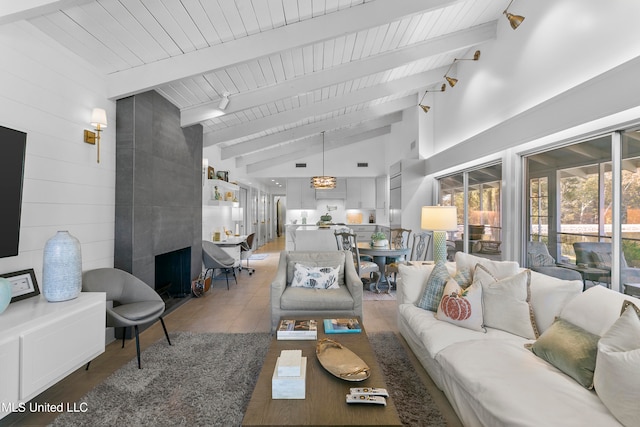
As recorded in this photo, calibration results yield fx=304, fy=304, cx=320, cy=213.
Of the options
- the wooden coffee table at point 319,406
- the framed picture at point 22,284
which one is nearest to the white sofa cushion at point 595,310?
the wooden coffee table at point 319,406

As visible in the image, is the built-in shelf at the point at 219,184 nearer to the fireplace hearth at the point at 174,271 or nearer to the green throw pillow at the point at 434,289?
the fireplace hearth at the point at 174,271

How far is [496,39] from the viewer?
3947 mm

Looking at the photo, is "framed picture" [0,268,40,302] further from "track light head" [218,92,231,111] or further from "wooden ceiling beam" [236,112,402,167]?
"wooden ceiling beam" [236,112,402,167]

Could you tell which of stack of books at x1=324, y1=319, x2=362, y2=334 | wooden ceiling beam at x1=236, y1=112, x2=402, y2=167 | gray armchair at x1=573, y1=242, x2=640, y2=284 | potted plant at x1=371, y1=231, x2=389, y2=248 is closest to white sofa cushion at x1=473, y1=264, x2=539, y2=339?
gray armchair at x1=573, y1=242, x2=640, y2=284

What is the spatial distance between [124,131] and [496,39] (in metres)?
4.61

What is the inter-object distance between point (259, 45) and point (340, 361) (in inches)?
111

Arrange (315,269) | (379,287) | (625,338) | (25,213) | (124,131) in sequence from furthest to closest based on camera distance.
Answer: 1. (379,287)
2. (315,269)
3. (124,131)
4. (25,213)
5. (625,338)

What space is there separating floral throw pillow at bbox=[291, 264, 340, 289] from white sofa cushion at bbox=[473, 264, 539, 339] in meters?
1.50

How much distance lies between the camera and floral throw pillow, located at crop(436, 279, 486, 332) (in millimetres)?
2303

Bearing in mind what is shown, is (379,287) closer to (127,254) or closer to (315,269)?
(315,269)

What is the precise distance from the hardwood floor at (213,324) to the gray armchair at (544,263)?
1734 mm

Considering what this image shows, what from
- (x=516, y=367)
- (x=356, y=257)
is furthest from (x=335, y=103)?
(x=516, y=367)

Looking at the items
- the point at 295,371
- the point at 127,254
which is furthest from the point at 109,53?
the point at 295,371

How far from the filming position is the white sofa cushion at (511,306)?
7.15 ft
